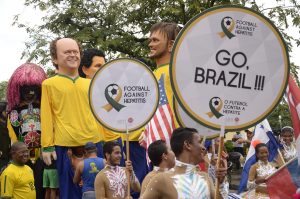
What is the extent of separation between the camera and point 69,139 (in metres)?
7.12

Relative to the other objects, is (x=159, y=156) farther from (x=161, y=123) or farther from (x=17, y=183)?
(x=17, y=183)

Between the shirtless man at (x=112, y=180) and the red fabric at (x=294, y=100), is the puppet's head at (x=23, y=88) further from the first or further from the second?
the red fabric at (x=294, y=100)

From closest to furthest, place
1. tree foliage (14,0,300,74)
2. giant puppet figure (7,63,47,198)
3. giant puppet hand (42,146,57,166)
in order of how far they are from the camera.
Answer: giant puppet hand (42,146,57,166)
giant puppet figure (7,63,47,198)
tree foliage (14,0,300,74)

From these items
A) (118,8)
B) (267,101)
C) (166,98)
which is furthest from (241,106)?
(118,8)

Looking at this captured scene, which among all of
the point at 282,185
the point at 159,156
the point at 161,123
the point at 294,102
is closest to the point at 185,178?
the point at 294,102

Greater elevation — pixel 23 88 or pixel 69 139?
pixel 23 88

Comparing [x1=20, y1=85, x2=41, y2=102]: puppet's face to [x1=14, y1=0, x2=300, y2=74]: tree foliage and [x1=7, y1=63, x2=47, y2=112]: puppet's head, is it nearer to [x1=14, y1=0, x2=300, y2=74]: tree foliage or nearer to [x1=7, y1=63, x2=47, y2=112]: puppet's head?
[x1=7, y1=63, x2=47, y2=112]: puppet's head

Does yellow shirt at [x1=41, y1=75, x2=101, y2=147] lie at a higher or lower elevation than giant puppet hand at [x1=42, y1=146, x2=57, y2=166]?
higher

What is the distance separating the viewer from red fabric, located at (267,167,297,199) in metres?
5.41

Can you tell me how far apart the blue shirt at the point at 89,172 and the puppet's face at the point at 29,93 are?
3.72ft

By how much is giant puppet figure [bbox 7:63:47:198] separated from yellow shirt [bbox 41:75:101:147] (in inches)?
19.6

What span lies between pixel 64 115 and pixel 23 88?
0.88 meters

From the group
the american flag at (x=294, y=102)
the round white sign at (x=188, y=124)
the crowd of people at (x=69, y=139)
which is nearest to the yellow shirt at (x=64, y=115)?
the crowd of people at (x=69, y=139)

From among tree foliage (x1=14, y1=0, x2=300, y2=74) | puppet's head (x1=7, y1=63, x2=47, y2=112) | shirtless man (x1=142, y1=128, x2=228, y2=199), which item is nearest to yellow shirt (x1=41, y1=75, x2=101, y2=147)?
puppet's head (x1=7, y1=63, x2=47, y2=112)
